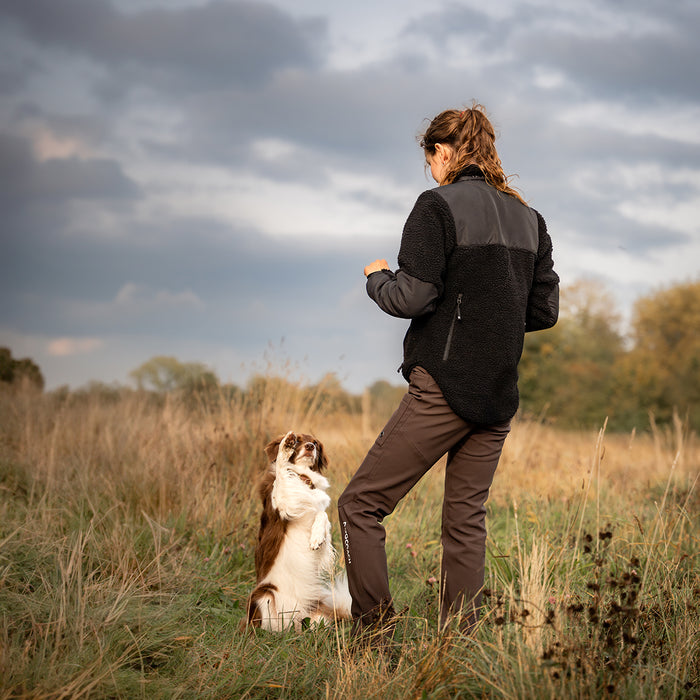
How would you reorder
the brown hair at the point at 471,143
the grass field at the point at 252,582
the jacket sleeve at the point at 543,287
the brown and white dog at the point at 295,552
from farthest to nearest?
the brown and white dog at the point at 295,552 < the jacket sleeve at the point at 543,287 < the brown hair at the point at 471,143 < the grass field at the point at 252,582

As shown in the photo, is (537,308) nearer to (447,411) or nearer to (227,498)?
(447,411)

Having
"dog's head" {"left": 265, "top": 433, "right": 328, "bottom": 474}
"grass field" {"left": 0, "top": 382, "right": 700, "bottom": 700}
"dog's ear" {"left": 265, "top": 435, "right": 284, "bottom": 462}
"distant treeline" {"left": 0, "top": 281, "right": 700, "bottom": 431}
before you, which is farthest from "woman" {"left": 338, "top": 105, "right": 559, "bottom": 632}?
"distant treeline" {"left": 0, "top": 281, "right": 700, "bottom": 431}

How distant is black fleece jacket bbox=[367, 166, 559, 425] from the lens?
119 inches

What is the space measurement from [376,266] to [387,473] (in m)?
0.95

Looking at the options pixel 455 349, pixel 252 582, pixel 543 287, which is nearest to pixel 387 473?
pixel 455 349

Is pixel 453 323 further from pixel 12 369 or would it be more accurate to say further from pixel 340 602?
pixel 12 369

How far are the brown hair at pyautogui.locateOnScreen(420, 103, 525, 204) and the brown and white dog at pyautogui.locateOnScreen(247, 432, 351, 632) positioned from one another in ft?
5.53

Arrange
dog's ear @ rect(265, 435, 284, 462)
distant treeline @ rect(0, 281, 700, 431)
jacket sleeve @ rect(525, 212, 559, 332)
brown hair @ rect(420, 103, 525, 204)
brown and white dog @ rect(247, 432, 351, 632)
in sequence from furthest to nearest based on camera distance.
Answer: distant treeline @ rect(0, 281, 700, 431)
dog's ear @ rect(265, 435, 284, 462)
brown and white dog @ rect(247, 432, 351, 632)
jacket sleeve @ rect(525, 212, 559, 332)
brown hair @ rect(420, 103, 525, 204)

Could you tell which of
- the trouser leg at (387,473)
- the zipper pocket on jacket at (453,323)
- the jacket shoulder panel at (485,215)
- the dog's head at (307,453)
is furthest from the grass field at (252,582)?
the jacket shoulder panel at (485,215)

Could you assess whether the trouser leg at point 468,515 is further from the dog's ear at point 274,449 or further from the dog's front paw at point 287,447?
the dog's ear at point 274,449

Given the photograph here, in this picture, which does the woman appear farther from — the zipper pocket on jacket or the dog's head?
the dog's head

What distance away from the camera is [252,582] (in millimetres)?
4594

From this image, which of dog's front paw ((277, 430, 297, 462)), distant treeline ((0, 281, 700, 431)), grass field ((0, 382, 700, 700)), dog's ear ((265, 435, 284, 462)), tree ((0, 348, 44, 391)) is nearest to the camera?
grass field ((0, 382, 700, 700))

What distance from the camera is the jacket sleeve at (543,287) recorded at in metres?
3.50
